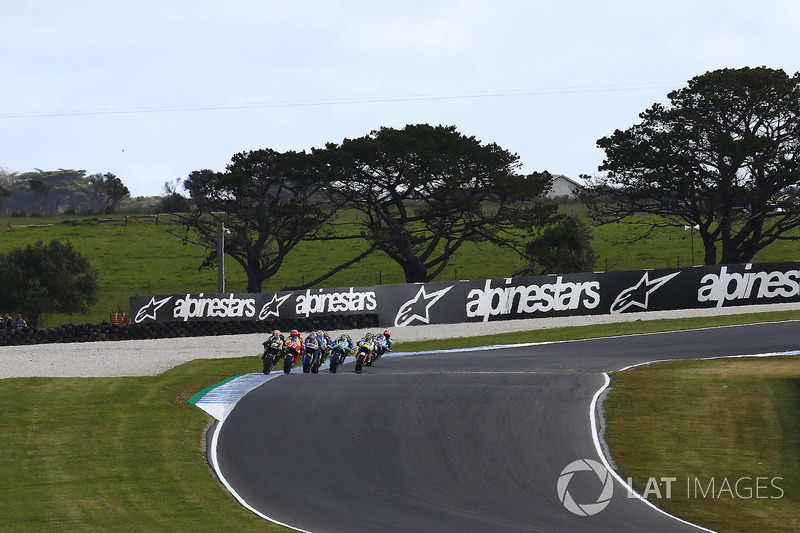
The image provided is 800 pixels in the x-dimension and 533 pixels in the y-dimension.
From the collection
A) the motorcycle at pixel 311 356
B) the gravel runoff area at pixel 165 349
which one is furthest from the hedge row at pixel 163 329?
the motorcycle at pixel 311 356

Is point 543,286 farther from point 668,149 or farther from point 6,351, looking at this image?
point 6,351

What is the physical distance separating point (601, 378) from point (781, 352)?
827cm

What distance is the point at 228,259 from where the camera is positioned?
8075 cm

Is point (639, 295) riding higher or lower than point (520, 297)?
higher

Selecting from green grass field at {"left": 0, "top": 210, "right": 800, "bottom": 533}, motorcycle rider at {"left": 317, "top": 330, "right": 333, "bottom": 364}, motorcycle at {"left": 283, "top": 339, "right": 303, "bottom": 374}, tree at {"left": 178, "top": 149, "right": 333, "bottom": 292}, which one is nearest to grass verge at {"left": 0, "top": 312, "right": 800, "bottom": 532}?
green grass field at {"left": 0, "top": 210, "right": 800, "bottom": 533}

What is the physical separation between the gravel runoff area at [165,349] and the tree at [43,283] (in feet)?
55.8

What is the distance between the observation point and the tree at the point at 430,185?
55500 millimetres

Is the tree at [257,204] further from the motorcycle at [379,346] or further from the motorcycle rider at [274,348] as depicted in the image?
the motorcycle rider at [274,348]

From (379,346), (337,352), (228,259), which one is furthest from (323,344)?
(228,259)

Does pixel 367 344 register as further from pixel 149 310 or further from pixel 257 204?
pixel 257 204

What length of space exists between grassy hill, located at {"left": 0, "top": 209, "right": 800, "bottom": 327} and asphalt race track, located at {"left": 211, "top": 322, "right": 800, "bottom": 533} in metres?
40.1

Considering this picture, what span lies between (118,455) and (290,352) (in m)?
9.19

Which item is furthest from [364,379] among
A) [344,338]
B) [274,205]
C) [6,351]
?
[274,205]

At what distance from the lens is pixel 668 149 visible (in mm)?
55219
